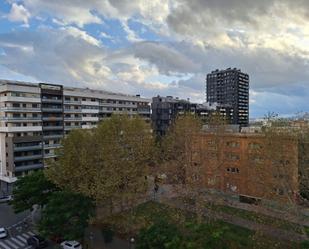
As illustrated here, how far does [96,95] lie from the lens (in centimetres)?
7431

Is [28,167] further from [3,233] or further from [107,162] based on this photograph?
[107,162]

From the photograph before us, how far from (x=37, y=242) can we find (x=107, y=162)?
11304mm

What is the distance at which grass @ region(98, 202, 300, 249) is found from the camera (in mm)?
26297

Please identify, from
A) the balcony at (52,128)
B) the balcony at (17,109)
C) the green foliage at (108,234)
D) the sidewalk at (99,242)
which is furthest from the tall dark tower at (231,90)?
the green foliage at (108,234)

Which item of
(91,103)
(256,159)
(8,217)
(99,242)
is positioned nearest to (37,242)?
(99,242)

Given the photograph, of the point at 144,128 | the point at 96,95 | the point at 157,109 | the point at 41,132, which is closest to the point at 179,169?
the point at 144,128

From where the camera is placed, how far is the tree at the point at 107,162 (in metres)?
31.0

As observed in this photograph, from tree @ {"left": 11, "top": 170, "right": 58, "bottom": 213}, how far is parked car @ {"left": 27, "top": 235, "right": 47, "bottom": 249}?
421 cm

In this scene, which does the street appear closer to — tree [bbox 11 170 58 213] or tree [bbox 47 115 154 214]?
tree [bbox 11 170 58 213]

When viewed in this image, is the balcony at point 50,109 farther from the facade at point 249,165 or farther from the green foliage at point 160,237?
the green foliage at point 160,237

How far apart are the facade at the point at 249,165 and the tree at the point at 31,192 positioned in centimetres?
1788

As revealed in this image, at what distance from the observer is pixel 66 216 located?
27.0m

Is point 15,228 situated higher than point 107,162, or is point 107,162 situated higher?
point 107,162

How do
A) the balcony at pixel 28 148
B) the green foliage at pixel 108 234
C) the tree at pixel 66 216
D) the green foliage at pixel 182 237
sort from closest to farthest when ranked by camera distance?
the green foliage at pixel 182 237
the tree at pixel 66 216
the green foliage at pixel 108 234
the balcony at pixel 28 148
